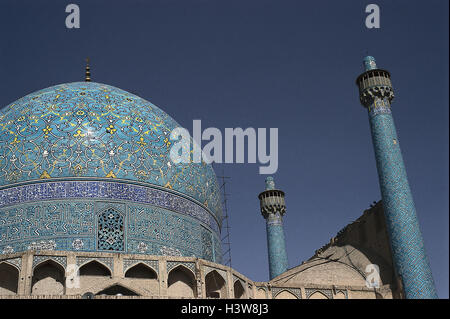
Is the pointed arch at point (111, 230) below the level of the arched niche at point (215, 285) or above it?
above

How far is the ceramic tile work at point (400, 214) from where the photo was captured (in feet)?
40.4

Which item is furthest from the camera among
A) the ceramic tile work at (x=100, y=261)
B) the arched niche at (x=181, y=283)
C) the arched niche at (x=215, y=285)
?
the arched niche at (x=215, y=285)

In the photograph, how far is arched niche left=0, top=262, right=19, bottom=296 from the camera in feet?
33.8

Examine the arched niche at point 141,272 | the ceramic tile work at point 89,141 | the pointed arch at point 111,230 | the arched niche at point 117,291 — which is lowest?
the arched niche at point 117,291

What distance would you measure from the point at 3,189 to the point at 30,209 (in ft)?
2.71

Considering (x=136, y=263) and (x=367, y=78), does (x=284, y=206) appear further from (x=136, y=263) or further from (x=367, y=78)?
(x=136, y=263)

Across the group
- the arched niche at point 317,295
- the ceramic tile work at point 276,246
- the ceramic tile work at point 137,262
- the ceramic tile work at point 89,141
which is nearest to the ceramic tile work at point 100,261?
the ceramic tile work at point 137,262

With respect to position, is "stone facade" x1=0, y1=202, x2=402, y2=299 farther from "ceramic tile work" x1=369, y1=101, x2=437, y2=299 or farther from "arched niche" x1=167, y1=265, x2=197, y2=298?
"ceramic tile work" x1=369, y1=101, x2=437, y2=299

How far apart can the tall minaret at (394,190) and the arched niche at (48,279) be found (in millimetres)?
6875

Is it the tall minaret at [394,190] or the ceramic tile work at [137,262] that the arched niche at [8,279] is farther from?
the tall minaret at [394,190]

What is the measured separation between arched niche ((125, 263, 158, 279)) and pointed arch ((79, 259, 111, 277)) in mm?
378

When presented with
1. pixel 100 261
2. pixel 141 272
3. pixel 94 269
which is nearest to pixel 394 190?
pixel 141 272

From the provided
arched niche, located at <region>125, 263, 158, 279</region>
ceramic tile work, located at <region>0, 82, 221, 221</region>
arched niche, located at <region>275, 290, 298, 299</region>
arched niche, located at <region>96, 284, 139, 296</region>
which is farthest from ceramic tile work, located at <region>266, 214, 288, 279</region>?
arched niche, located at <region>96, 284, 139, 296</region>

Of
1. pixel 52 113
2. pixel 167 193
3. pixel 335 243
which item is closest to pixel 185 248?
pixel 167 193
